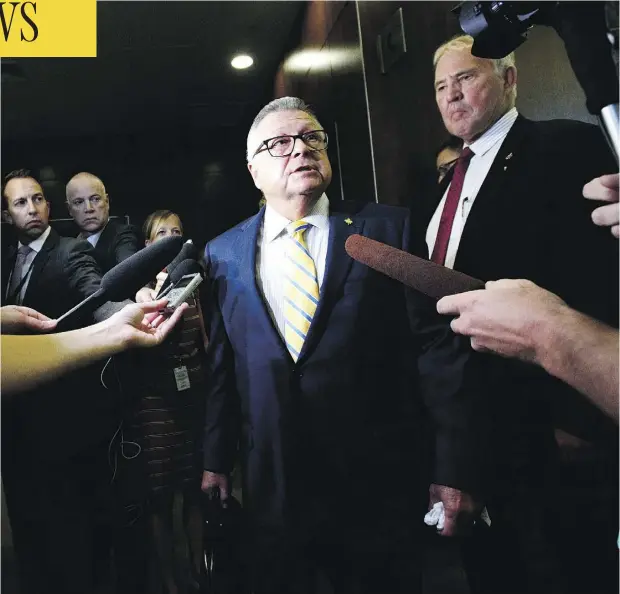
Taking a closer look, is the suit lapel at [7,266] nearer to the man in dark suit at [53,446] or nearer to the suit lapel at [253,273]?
the man in dark suit at [53,446]

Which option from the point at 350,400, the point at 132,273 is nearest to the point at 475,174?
the point at 350,400

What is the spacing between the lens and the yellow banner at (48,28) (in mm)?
1237

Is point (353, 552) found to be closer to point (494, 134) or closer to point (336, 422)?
point (336, 422)

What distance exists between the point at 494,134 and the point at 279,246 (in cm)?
51

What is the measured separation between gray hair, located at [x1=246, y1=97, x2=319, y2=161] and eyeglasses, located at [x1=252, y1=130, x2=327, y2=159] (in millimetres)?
35

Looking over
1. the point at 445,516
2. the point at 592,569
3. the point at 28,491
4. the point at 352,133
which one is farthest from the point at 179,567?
the point at 352,133

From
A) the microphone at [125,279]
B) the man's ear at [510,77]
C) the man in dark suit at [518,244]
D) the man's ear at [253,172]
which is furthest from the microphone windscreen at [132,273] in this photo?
the man's ear at [510,77]

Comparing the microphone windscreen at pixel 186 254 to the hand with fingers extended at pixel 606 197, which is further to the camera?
the microphone windscreen at pixel 186 254

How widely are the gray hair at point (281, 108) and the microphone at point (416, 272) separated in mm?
322

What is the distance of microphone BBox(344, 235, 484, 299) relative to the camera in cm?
119

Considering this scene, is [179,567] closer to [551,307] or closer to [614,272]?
[551,307]

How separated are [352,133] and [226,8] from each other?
1.35 ft

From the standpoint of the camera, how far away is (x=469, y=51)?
126 cm

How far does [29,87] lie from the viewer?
129cm
